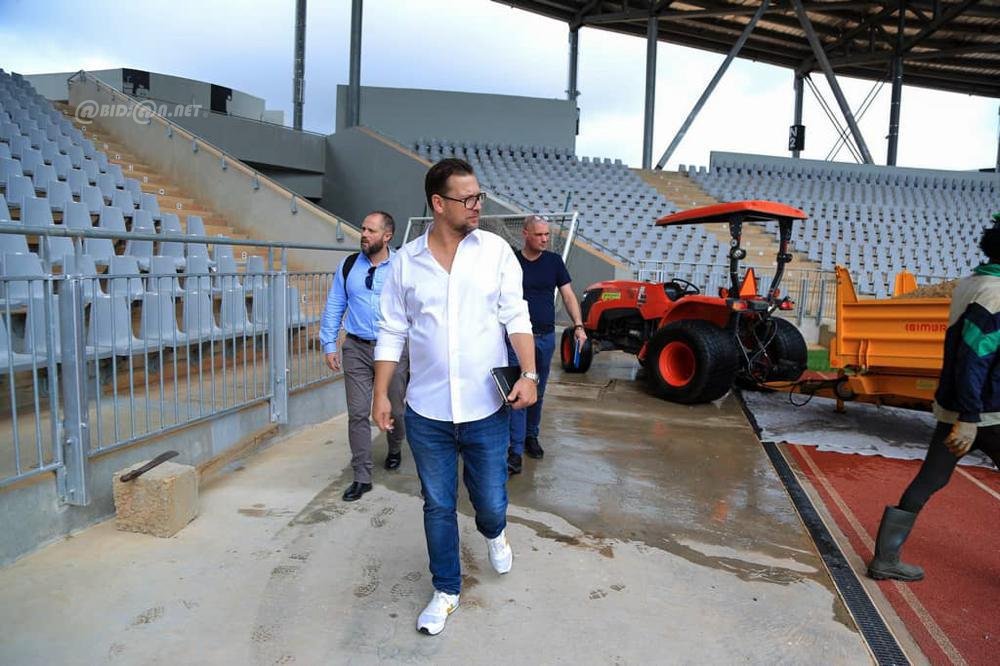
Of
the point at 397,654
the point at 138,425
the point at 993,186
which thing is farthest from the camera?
the point at 993,186

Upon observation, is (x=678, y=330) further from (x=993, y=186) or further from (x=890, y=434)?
(x=993, y=186)

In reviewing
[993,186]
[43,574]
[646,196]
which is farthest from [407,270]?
[993,186]

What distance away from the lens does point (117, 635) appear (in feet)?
7.17

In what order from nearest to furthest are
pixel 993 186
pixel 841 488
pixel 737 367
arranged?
pixel 841 488
pixel 737 367
pixel 993 186

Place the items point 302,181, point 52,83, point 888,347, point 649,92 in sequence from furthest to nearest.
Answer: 1. point 649,92
2. point 52,83
3. point 302,181
4. point 888,347

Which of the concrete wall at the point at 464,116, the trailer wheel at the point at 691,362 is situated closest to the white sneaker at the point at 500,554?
the trailer wheel at the point at 691,362

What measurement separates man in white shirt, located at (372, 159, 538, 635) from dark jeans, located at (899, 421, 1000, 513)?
5.69ft

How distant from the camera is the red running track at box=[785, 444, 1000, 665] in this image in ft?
8.03

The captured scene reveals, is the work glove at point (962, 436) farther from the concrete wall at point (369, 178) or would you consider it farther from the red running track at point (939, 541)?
the concrete wall at point (369, 178)

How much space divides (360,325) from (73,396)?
1352 millimetres

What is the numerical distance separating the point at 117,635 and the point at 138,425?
5.07 feet

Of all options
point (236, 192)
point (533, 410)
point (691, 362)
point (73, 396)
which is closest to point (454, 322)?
point (73, 396)

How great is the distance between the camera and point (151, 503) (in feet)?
9.58

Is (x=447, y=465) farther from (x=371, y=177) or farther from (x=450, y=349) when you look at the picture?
(x=371, y=177)
